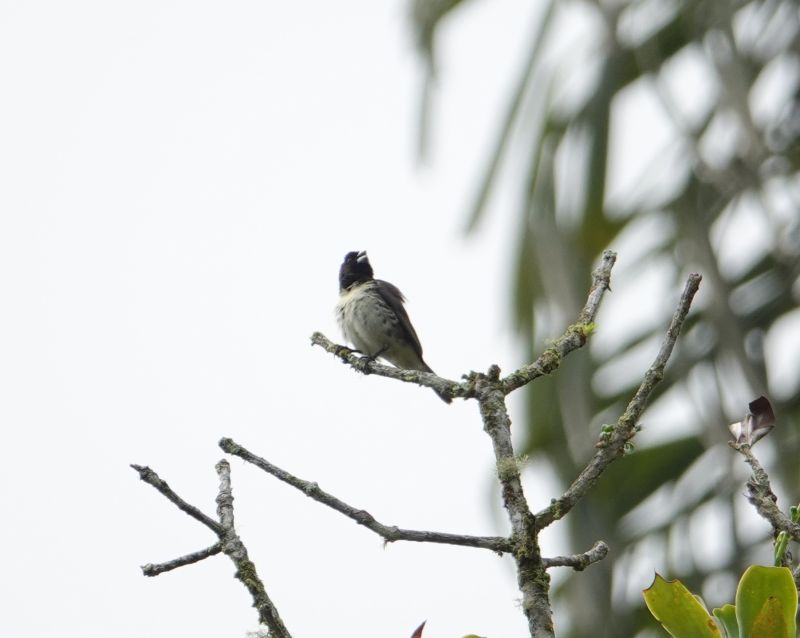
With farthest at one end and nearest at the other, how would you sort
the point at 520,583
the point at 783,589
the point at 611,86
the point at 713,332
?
the point at 611,86
the point at 713,332
the point at 520,583
the point at 783,589

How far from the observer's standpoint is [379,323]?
26.1 feet

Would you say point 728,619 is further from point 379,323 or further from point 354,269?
point 354,269

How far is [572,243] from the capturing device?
20.6ft

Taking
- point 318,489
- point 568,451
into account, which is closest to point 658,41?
point 568,451

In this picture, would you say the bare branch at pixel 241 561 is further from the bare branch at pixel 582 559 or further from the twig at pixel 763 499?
the twig at pixel 763 499

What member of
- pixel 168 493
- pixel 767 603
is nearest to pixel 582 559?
pixel 767 603

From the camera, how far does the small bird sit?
26.1 ft

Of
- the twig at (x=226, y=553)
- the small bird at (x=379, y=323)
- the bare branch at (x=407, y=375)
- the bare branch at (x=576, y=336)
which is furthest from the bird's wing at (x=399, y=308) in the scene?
the twig at (x=226, y=553)

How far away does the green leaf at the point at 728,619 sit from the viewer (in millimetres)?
1946

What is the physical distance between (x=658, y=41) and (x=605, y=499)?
2.36 m

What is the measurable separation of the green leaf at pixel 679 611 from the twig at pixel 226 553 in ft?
1.91

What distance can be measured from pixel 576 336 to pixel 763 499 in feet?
2.04

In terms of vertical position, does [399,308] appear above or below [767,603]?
above

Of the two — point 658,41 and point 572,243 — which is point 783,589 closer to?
point 572,243
